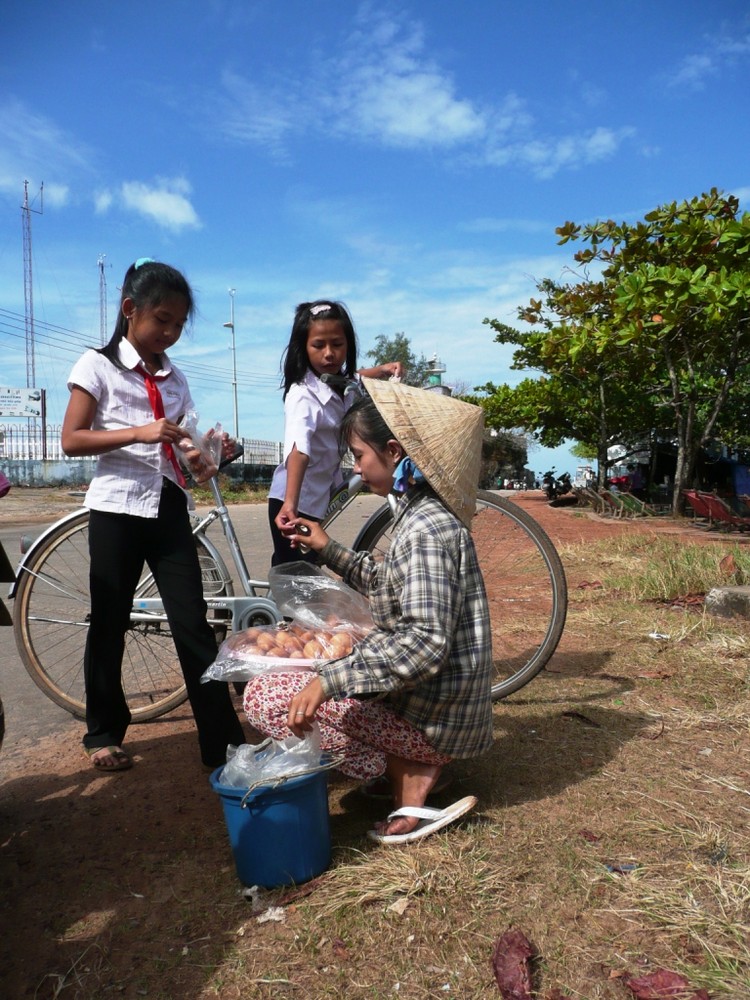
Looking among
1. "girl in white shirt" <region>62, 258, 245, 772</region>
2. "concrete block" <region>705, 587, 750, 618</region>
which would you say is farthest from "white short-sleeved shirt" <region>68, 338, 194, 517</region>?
"concrete block" <region>705, 587, 750, 618</region>

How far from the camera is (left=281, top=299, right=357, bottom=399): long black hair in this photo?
302cm

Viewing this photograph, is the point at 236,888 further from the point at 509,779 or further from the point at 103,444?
the point at 103,444

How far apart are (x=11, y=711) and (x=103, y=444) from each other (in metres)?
1.69

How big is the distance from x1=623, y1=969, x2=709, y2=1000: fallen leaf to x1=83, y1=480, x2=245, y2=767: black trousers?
1595mm

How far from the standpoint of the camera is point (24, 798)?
8.79 ft

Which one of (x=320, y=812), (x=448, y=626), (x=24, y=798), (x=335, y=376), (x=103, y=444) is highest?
(x=335, y=376)

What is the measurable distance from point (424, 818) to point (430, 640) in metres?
0.57

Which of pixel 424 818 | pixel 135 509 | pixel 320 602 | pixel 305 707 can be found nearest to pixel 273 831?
pixel 305 707

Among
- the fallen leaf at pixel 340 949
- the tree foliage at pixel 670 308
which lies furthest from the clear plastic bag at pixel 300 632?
the tree foliage at pixel 670 308

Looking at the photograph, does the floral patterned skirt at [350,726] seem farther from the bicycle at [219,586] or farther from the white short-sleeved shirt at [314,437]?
the white short-sleeved shirt at [314,437]

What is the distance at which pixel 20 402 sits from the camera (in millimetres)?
28781

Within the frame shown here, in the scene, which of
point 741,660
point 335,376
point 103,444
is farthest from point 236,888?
point 741,660

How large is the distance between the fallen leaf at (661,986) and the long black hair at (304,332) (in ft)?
7.31

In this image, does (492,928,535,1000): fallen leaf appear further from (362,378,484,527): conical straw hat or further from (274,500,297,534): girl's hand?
(274,500,297,534): girl's hand
